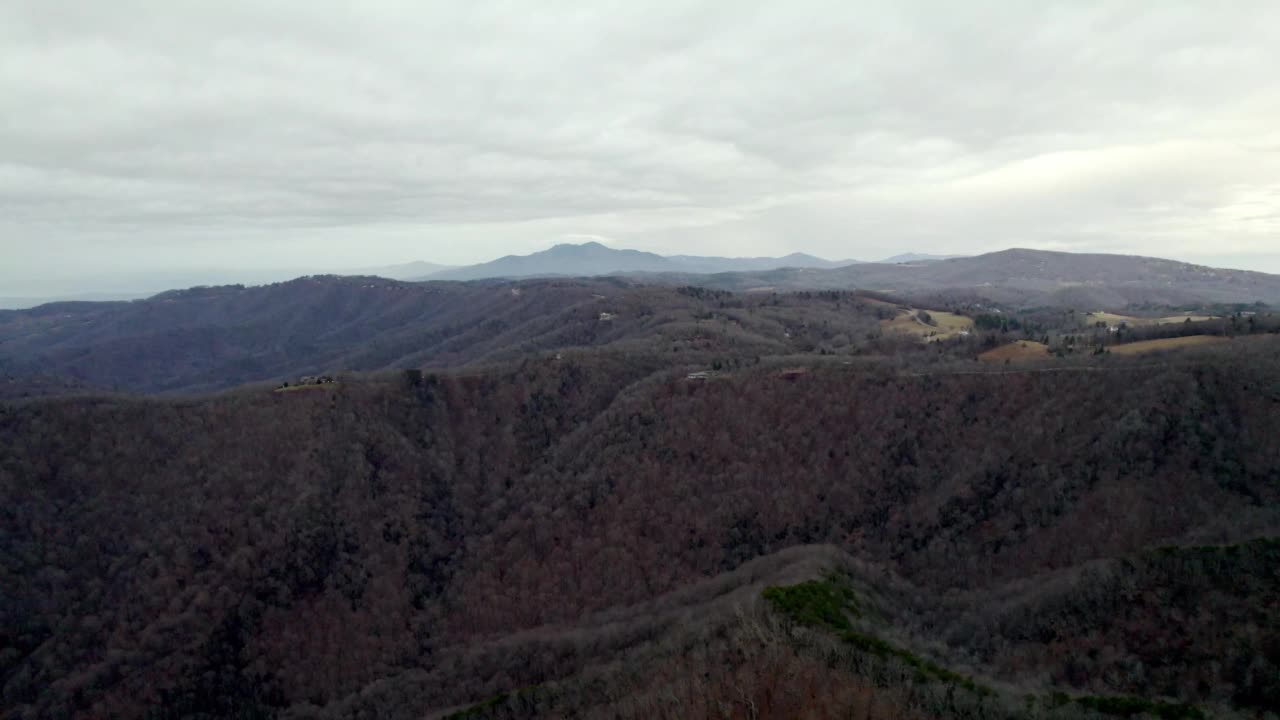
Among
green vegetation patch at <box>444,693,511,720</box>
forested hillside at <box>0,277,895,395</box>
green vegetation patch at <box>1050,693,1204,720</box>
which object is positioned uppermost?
forested hillside at <box>0,277,895,395</box>

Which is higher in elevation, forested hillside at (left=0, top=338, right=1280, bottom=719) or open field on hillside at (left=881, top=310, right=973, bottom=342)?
open field on hillside at (left=881, top=310, right=973, bottom=342)

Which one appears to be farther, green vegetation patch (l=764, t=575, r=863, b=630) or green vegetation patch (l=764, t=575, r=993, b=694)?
green vegetation patch (l=764, t=575, r=863, b=630)

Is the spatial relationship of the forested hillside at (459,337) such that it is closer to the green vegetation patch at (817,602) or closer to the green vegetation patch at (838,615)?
the green vegetation patch at (817,602)

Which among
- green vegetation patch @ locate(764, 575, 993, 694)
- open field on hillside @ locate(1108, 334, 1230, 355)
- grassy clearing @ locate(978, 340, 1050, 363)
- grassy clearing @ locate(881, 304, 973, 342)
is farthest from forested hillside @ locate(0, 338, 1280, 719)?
grassy clearing @ locate(881, 304, 973, 342)

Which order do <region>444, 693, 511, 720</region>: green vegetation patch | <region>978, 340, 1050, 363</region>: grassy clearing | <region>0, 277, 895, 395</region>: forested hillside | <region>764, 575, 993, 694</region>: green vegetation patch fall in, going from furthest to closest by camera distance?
<region>0, 277, 895, 395</region>: forested hillside < <region>978, 340, 1050, 363</region>: grassy clearing < <region>444, 693, 511, 720</region>: green vegetation patch < <region>764, 575, 993, 694</region>: green vegetation patch

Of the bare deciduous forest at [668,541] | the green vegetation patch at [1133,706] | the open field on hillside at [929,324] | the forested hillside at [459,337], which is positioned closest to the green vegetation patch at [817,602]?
the bare deciduous forest at [668,541]

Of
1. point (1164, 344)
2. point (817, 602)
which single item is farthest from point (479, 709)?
point (1164, 344)

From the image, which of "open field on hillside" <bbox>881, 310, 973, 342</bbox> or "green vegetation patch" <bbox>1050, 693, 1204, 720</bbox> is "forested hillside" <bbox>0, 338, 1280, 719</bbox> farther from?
"open field on hillside" <bbox>881, 310, 973, 342</bbox>

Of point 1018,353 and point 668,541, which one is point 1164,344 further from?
point 668,541
